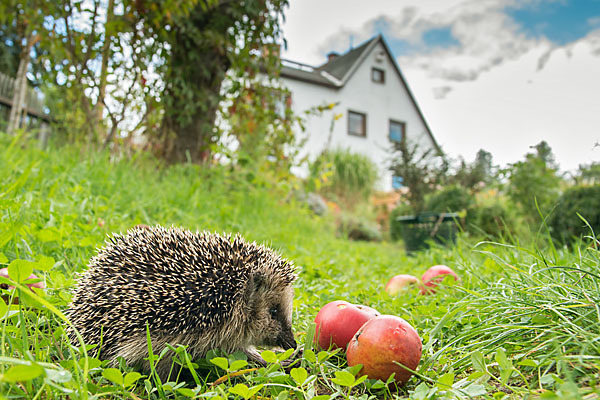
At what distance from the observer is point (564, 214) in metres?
6.77

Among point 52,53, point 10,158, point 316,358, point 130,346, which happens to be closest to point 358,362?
point 316,358

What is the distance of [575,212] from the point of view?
21.3 ft

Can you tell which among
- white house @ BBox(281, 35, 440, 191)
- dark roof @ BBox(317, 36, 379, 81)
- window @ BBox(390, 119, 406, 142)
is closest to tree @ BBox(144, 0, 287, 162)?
white house @ BBox(281, 35, 440, 191)

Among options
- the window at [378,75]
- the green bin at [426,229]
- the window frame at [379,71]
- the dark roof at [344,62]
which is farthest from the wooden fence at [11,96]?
the window at [378,75]

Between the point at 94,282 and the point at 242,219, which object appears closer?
the point at 94,282

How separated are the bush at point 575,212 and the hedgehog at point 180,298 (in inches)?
209

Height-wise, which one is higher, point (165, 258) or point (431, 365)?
point (165, 258)

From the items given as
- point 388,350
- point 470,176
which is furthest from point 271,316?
point 470,176

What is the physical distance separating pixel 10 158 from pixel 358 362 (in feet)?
16.7

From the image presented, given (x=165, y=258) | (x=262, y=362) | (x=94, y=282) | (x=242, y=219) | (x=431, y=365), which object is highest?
(x=242, y=219)

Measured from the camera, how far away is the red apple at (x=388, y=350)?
1900mm

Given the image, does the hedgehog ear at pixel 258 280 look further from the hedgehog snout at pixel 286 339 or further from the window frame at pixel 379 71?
the window frame at pixel 379 71

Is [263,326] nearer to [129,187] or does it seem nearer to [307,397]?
[307,397]

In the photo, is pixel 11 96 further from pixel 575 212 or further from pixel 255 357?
pixel 575 212
